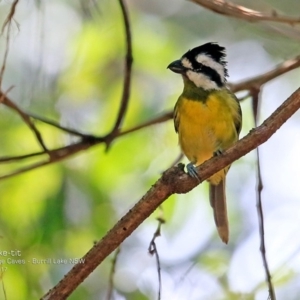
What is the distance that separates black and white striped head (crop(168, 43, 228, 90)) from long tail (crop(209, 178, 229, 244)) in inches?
15.1

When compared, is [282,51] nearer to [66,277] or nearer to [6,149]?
[6,149]

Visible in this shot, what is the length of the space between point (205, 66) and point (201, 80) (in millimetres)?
58

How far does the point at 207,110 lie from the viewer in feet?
7.16

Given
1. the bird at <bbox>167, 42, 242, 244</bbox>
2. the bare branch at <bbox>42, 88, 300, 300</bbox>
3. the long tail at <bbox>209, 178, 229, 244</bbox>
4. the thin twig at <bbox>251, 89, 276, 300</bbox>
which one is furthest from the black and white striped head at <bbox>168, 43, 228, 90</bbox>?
the bare branch at <bbox>42, 88, 300, 300</bbox>

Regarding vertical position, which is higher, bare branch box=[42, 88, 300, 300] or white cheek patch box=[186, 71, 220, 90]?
white cheek patch box=[186, 71, 220, 90]

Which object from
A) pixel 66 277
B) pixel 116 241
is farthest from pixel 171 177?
pixel 66 277

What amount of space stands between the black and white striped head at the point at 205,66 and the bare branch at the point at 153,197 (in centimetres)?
85

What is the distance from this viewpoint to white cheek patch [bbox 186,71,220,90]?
2.27 meters

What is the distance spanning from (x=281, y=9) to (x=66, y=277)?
1.71 m

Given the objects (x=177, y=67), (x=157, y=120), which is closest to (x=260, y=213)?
(x=157, y=120)

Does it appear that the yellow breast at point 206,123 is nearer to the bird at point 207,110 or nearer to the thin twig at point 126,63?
the bird at point 207,110

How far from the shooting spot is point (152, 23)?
2.71m

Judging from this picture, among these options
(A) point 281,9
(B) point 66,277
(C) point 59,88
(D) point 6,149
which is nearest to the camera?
(B) point 66,277

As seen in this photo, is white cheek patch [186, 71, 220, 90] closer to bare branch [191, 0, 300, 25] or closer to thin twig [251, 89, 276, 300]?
thin twig [251, 89, 276, 300]
